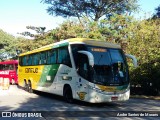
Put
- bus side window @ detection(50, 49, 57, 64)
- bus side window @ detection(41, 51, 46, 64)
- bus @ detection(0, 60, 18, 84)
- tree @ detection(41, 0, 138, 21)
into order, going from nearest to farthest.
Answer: bus side window @ detection(50, 49, 57, 64) → bus side window @ detection(41, 51, 46, 64) → bus @ detection(0, 60, 18, 84) → tree @ detection(41, 0, 138, 21)

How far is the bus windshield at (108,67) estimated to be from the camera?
16.0 meters

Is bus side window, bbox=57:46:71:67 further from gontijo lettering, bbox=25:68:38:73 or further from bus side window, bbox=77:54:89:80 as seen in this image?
gontijo lettering, bbox=25:68:38:73

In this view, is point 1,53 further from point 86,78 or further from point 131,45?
point 86,78

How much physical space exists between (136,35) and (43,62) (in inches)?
373

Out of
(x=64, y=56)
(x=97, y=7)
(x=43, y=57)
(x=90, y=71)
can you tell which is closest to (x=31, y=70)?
(x=43, y=57)

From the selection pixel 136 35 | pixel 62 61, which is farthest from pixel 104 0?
pixel 62 61

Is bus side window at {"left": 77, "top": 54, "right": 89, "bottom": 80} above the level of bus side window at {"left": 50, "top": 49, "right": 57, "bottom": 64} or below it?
below

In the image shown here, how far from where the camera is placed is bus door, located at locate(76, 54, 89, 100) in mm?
16234

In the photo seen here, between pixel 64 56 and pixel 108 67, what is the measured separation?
3.18m

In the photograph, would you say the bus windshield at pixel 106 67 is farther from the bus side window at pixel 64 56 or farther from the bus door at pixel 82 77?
the bus side window at pixel 64 56

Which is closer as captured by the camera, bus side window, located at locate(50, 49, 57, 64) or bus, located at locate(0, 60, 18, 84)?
bus side window, located at locate(50, 49, 57, 64)

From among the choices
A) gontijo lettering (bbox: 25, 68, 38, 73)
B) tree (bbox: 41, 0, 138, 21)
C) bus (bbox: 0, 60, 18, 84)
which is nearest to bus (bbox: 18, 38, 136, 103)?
gontijo lettering (bbox: 25, 68, 38, 73)

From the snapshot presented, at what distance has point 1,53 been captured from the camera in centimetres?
6988

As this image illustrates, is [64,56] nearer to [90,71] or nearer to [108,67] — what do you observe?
[90,71]
